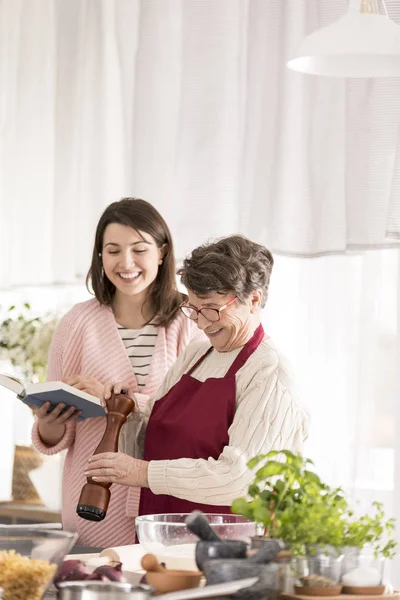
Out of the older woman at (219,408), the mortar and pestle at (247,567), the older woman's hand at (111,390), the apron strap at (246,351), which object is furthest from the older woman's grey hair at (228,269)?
the mortar and pestle at (247,567)

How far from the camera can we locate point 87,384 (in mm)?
2568

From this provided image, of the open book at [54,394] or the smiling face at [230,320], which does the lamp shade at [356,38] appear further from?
the open book at [54,394]

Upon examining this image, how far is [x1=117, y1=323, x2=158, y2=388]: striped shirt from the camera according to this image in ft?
8.77

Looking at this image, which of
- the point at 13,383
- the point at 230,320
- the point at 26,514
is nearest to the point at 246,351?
the point at 230,320

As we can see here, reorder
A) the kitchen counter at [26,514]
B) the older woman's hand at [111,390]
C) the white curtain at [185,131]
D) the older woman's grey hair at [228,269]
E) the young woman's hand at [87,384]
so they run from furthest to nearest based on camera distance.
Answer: the kitchen counter at [26,514] < the white curtain at [185,131] < the young woman's hand at [87,384] < the older woman's hand at [111,390] < the older woman's grey hair at [228,269]

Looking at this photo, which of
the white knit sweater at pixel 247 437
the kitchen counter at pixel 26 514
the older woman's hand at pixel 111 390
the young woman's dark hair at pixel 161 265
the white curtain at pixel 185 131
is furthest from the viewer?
the kitchen counter at pixel 26 514

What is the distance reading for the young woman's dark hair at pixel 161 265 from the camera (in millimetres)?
2658

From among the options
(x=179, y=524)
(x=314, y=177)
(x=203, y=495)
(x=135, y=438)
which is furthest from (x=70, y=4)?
(x=179, y=524)

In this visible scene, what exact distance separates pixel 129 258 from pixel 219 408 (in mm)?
637

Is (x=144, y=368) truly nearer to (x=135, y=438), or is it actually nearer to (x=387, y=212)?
(x=135, y=438)

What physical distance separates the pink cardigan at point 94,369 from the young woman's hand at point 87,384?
8cm

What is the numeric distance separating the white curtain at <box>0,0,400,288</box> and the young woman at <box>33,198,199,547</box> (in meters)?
0.52

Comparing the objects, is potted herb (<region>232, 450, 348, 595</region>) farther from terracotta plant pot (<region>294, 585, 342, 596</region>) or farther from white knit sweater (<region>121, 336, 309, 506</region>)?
white knit sweater (<region>121, 336, 309, 506</region>)

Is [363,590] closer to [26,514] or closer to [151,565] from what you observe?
[151,565]
